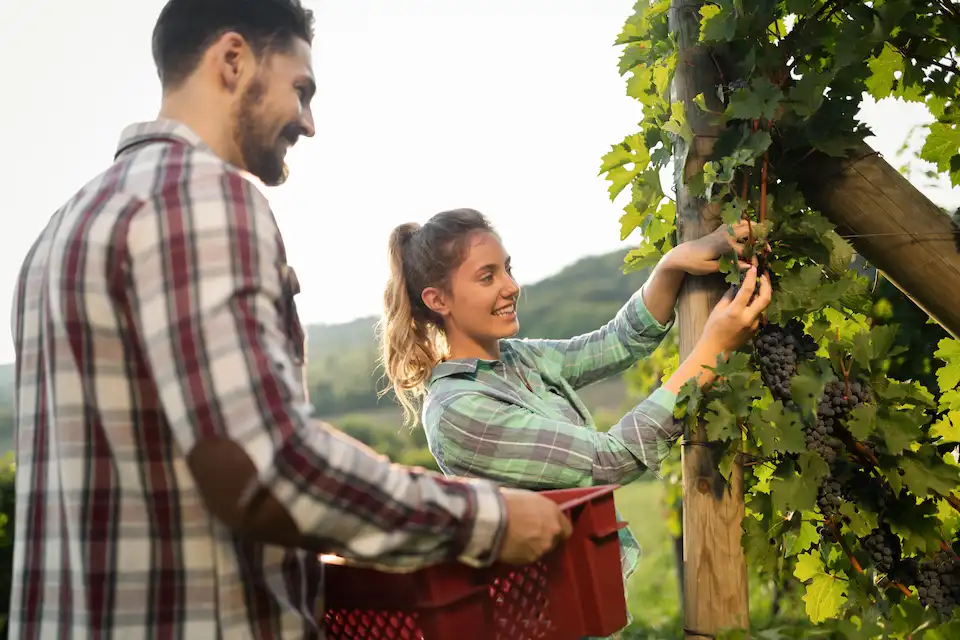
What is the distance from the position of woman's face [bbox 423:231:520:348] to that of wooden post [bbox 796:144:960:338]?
73 cm

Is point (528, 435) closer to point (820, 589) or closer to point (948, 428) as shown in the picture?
point (820, 589)

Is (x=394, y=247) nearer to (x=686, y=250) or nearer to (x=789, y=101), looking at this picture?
(x=686, y=250)

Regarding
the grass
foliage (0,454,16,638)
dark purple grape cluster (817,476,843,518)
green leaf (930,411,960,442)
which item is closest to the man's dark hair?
dark purple grape cluster (817,476,843,518)

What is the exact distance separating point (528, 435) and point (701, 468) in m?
0.40

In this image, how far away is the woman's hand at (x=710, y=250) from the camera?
1969mm

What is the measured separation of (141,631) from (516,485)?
0.96 metres

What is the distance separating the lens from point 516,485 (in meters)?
2.01

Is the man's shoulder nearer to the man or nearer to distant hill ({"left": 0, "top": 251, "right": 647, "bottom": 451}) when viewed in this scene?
the man

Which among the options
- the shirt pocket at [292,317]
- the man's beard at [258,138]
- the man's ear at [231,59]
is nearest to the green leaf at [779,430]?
the shirt pocket at [292,317]

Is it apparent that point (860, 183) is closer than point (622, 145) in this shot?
Yes

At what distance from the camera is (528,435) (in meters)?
1.96

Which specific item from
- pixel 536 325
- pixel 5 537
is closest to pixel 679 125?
pixel 5 537

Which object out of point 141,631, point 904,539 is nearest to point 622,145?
point 904,539

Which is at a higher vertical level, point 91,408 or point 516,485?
point 91,408
